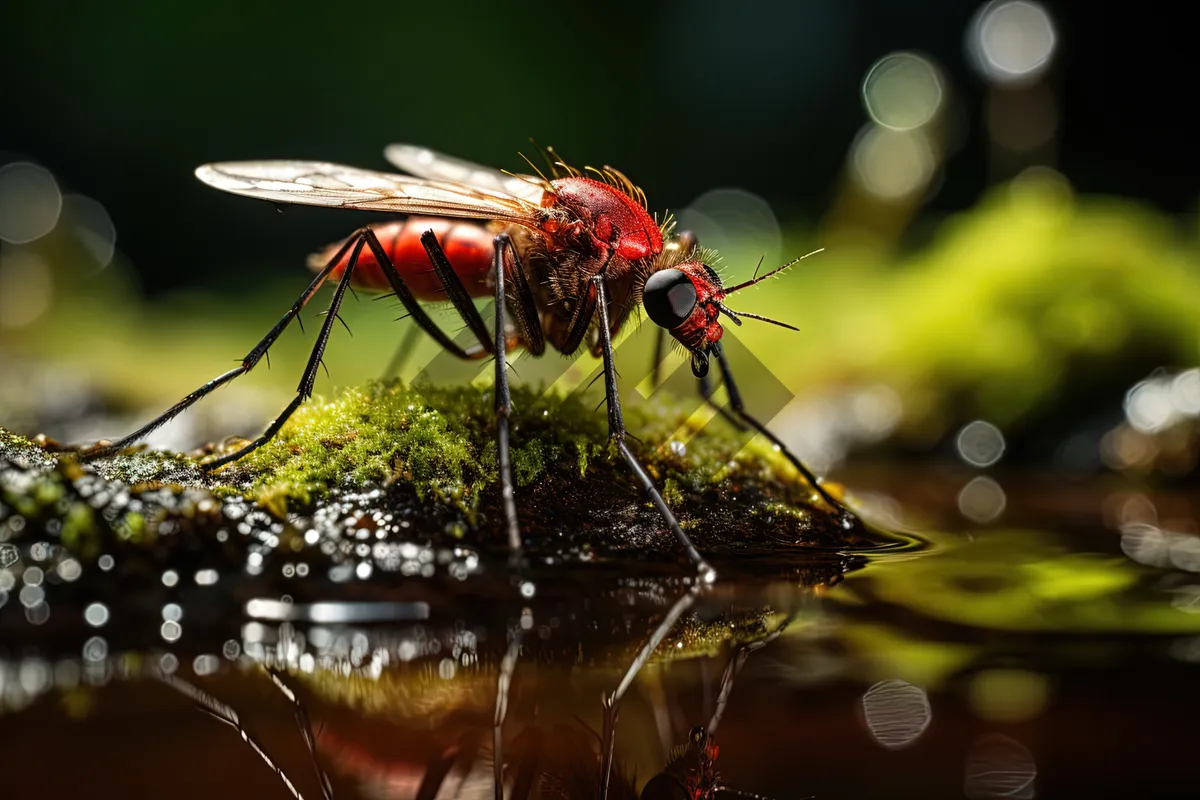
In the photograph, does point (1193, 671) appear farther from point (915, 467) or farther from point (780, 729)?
point (915, 467)

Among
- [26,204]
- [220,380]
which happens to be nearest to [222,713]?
[220,380]

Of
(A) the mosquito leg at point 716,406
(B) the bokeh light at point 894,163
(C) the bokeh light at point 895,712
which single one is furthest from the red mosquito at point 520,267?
(B) the bokeh light at point 894,163

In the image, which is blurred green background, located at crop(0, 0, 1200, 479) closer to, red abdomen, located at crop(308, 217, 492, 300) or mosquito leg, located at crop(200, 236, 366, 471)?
red abdomen, located at crop(308, 217, 492, 300)

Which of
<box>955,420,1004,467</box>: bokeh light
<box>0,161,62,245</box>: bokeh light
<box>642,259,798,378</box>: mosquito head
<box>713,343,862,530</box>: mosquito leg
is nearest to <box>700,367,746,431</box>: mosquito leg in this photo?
<box>713,343,862,530</box>: mosquito leg

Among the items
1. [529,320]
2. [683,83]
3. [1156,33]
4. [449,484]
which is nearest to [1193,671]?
[449,484]

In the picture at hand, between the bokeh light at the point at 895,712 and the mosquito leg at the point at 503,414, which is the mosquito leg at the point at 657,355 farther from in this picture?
the bokeh light at the point at 895,712

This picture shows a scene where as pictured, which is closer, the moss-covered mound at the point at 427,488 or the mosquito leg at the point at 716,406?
the moss-covered mound at the point at 427,488

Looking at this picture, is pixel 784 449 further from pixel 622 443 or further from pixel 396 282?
pixel 396 282
